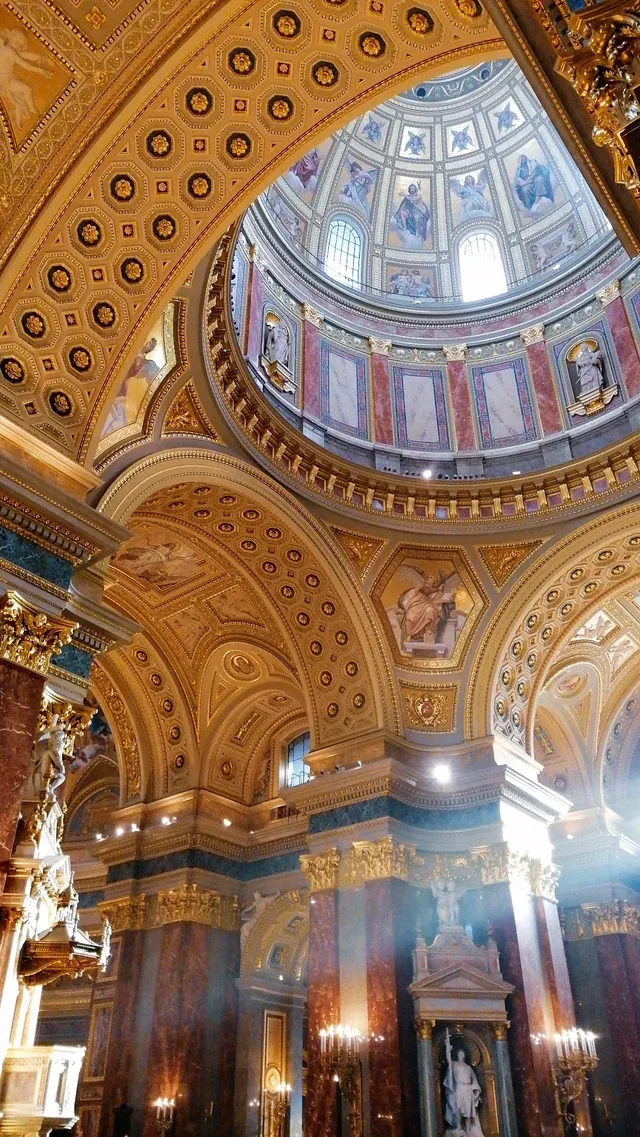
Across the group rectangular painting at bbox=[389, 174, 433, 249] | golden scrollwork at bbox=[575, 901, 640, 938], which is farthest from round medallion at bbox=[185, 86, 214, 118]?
golden scrollwork at bbox=[575, 901, 640, 938]

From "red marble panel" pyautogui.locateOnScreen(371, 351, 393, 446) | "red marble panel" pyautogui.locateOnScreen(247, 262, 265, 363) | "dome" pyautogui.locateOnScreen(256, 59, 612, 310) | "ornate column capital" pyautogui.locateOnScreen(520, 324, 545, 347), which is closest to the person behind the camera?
"red marble panel" pyautogui.locateOnScreen(247, 262, 265, 363)

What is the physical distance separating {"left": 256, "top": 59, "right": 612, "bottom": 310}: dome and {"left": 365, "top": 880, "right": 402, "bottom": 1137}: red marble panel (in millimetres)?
12849

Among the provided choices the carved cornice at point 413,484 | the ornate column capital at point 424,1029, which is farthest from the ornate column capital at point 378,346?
the ornate column capital at point 424,1029

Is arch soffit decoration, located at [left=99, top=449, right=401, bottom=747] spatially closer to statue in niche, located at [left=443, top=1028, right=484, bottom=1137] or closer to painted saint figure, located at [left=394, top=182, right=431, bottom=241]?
statue in niche, located at [left=443, top=1028, right=484, bottom=1137]

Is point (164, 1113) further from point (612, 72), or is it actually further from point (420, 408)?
point (612, 72)

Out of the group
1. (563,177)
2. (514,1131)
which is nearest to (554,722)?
(514,1131)

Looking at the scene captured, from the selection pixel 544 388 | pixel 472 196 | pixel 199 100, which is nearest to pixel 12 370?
pixel 199 100

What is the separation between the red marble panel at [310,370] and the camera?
17.3m

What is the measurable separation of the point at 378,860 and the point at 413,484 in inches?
274

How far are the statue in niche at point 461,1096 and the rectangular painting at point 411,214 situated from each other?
55.4 feet

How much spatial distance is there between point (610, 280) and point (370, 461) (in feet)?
20.0

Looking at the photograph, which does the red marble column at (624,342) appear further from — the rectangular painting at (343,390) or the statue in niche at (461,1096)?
the statue in niche at (461,1096)

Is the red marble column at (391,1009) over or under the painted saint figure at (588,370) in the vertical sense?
under

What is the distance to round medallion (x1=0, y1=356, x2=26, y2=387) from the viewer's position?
10.4 m
